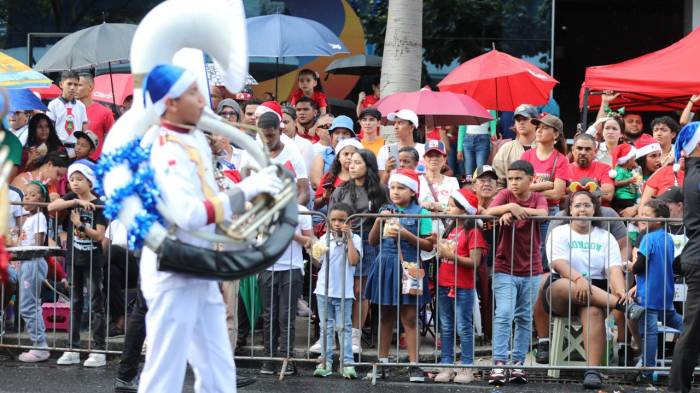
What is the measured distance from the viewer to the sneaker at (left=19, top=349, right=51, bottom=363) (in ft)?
34.8

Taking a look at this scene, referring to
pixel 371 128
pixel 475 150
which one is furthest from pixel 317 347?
pixel 475 150

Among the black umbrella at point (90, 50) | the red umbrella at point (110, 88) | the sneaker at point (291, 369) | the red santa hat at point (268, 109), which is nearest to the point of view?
the sneaker at point (291, 369)

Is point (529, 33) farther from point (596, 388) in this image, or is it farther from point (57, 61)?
point (596, 388)

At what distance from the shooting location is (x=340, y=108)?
16891 millimetres

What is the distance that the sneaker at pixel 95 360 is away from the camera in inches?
409

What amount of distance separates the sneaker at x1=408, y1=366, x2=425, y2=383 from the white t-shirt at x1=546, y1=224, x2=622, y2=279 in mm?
1419

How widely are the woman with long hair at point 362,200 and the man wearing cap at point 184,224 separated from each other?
11.7 feet

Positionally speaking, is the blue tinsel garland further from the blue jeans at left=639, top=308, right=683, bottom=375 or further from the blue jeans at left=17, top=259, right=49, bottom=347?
the blue jeans at left=639, top=308, right=683, bottom=375

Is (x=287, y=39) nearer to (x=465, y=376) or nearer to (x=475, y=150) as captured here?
(x=475, y=150)

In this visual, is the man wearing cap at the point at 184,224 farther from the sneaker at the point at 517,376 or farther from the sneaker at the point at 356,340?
the sneaker at the point at 517,376

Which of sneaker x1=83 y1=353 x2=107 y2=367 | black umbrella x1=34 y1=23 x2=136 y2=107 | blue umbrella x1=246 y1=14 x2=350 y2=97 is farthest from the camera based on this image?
blue umbrella x1=246 y1=14 x2=350 y2=97

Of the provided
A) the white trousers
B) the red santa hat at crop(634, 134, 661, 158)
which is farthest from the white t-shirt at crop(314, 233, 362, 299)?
the red santa hat at crop(634, 134, 661, 158)

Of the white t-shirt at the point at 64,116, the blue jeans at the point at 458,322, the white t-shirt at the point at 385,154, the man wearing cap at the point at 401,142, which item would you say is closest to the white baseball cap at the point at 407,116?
the man wearing cap at the point at 401,142

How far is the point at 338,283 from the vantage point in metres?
10.3
